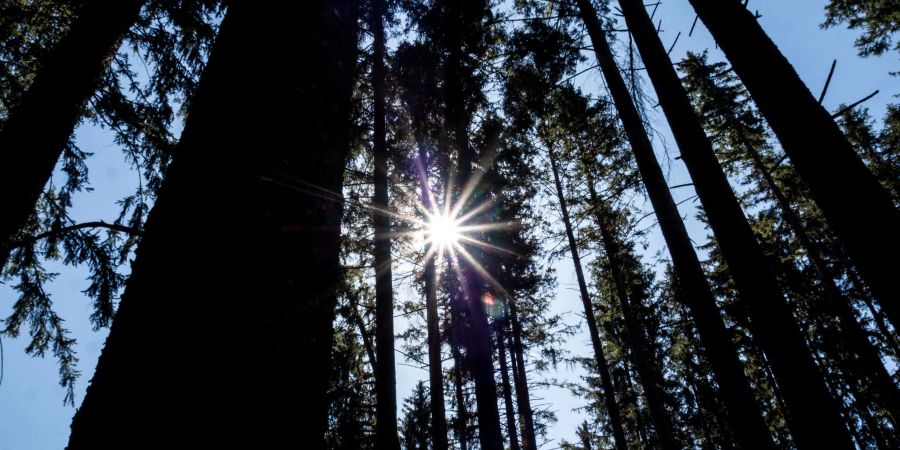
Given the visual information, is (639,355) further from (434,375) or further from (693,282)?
(693,282)

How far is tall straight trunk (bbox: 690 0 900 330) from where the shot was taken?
8.49 ft

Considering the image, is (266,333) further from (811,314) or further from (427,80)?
(811,314)

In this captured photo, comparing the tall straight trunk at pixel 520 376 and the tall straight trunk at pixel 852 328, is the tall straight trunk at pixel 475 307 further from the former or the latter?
the tall straight trunk at pixel 852 328

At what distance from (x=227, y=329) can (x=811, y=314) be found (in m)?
24.6

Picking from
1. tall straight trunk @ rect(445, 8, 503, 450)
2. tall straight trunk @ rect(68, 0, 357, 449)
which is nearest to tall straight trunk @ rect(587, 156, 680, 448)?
tall straight trunk @ rect(445, 8, 503, 450)

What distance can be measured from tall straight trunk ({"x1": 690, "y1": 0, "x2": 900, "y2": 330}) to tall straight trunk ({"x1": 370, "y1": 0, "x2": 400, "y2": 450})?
17.6 feet

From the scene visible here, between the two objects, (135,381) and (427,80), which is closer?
(135,381)

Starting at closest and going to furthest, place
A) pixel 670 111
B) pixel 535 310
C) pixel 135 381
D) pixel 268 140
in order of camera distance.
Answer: pixel 135 381 < pixel 268 140 < pixel 670 111 < pixel 535 310

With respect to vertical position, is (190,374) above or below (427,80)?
below

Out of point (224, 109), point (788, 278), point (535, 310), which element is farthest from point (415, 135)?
point (788, 278)

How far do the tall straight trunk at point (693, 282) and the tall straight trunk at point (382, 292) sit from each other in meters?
4.35

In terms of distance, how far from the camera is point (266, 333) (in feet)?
3.58

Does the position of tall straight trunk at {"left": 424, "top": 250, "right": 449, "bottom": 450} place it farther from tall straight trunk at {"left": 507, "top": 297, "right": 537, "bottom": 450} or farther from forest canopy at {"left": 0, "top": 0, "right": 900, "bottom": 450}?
tall straight trunk at {"left": 507, "top": 297, "right": 537, "bottom": 450}

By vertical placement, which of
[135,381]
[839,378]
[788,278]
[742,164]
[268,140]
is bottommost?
[135,381]
